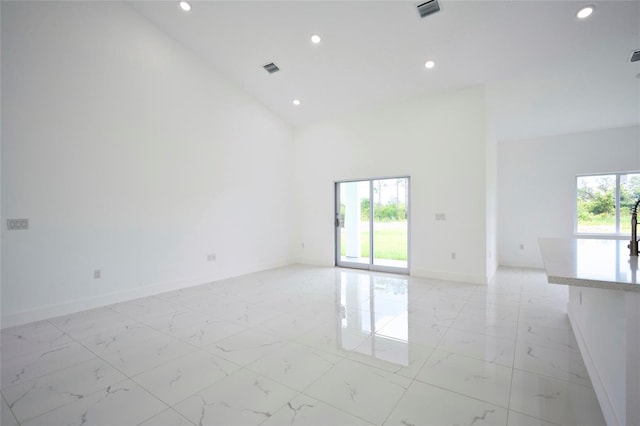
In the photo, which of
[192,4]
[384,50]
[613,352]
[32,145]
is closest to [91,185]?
[32,145]

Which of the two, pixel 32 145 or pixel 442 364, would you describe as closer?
pixel 442 364

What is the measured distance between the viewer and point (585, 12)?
299cm

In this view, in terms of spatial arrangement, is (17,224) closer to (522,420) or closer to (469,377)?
(469,377)

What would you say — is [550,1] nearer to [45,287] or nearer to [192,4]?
[192,4]

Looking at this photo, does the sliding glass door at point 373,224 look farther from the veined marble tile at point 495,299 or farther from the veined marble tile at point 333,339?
the veined marble tile at point 333,339

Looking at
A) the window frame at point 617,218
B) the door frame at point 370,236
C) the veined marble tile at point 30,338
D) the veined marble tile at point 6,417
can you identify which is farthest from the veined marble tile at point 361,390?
the window frame at point 617,218

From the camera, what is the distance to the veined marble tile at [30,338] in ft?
8.43

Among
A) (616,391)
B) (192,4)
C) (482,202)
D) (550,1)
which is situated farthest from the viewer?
(482,202)

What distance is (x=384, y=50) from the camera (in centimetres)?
408

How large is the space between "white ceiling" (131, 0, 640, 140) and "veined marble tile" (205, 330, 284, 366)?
4040 mm

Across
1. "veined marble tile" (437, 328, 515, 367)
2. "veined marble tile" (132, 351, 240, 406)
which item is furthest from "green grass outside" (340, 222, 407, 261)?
"veined marble tile" (132, 351, 240, 406)

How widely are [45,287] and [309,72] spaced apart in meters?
4.83

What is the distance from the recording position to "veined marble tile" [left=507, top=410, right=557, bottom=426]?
1593 millimetres

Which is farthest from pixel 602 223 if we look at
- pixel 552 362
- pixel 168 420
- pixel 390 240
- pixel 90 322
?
pixel 90 322
